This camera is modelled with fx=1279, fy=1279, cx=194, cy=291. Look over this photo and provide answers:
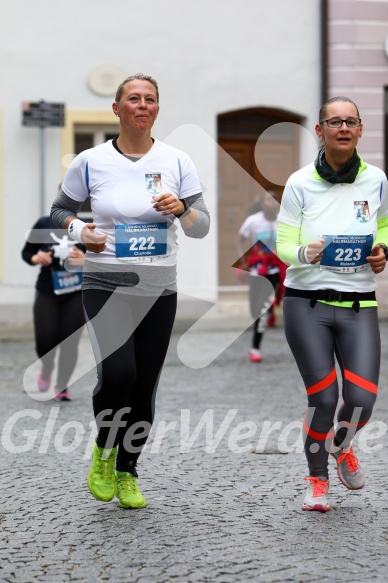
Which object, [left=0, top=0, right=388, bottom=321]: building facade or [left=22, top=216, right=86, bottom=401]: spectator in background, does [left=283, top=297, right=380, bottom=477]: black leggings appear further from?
[left=0, top=0, right=388, bottom=321]: building facade

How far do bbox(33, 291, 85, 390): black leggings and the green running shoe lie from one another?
162 inches

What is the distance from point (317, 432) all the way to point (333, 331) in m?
0.47

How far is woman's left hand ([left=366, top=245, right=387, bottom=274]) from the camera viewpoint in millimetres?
5637

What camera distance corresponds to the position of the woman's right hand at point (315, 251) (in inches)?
218

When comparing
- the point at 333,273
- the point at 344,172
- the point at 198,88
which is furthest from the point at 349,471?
the point at 198,88

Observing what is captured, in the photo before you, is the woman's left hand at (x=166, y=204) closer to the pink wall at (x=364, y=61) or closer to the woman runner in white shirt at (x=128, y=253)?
the woman runner in white shirt at (x=128, y=253)

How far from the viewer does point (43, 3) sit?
18.0m

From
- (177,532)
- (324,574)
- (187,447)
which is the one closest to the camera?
(324,574)

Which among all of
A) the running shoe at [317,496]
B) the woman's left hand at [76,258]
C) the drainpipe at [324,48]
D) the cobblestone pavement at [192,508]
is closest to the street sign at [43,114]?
the drainpipe at [324,48]

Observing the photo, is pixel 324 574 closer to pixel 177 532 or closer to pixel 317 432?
pixel 177 532

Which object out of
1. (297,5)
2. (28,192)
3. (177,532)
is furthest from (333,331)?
(297,5)

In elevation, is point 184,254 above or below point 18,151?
below

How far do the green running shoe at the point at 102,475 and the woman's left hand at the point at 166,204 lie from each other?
1151 millimetres

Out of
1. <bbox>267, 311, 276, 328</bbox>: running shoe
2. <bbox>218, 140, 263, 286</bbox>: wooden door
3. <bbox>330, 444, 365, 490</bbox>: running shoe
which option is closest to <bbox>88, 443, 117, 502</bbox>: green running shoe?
<bbox>330, 444, 365, 490</bbox>: running shoe
